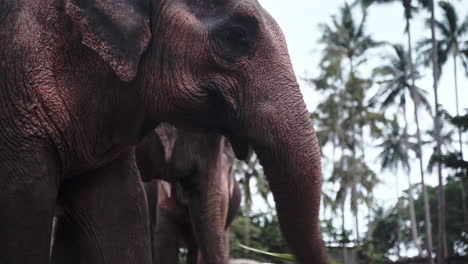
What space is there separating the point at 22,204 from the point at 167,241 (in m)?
4.07

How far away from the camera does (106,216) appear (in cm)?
264

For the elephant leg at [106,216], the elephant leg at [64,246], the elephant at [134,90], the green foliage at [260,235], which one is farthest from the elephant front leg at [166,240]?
the green foliage at [260,235]

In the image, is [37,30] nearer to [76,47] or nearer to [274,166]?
[76,47]

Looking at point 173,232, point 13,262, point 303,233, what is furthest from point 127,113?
point 173,232

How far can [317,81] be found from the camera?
2609 cm

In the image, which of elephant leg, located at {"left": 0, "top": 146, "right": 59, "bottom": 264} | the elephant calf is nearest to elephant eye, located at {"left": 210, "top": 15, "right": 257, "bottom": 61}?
elephant leg, located at {"left": 0, "top": 146, "right": 59, "bottom": 264}

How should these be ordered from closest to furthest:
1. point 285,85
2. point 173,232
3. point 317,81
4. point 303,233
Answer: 1. point 303,233
2. point 285,85
3. point 173,232
4. point 317,81

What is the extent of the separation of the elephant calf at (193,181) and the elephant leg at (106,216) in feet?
5.08

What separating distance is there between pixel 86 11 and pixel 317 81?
24169mm

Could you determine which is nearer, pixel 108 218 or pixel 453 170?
pixel 108 218

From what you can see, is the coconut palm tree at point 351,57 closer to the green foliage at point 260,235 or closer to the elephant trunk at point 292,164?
the green foliage at point 260,235

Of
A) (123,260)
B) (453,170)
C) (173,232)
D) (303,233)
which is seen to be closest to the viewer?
(303,233)

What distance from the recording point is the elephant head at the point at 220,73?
82.5 inches

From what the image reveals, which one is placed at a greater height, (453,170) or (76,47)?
(453,170)
